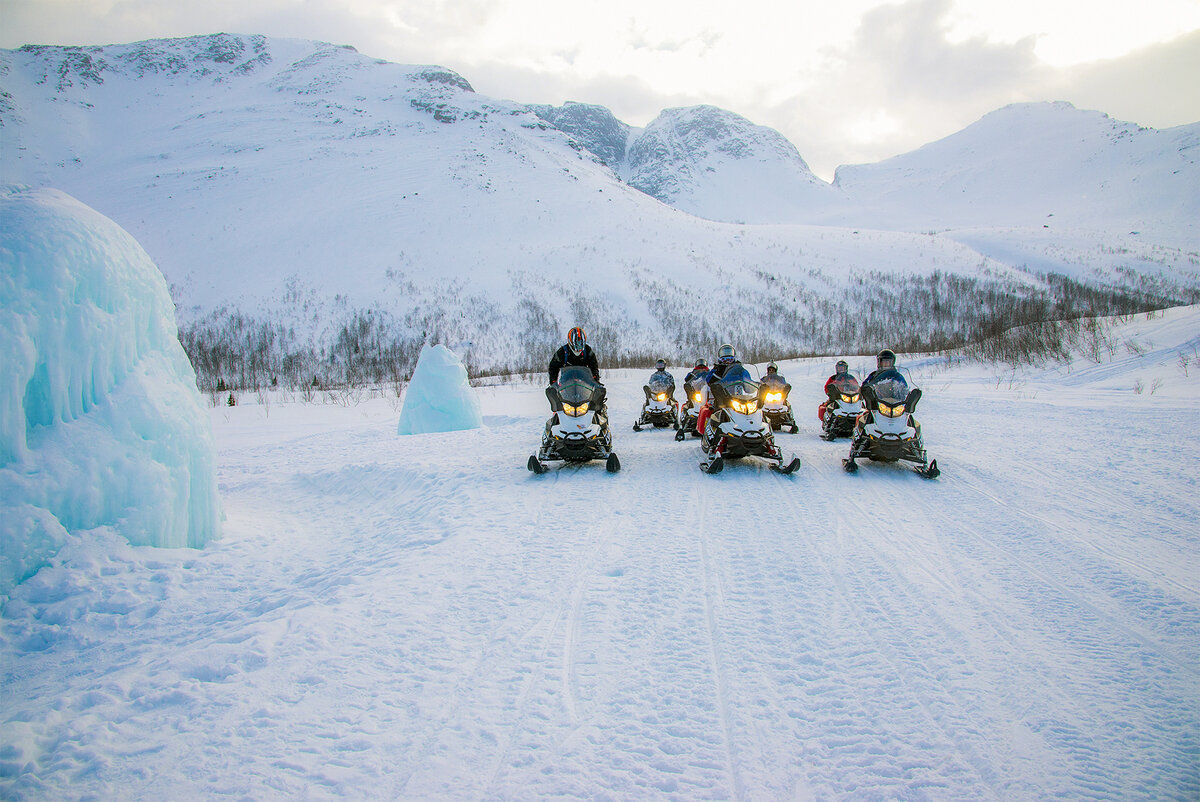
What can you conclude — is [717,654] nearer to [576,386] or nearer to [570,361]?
[576,386]

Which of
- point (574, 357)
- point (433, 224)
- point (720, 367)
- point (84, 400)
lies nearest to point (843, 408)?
point (720, 367)

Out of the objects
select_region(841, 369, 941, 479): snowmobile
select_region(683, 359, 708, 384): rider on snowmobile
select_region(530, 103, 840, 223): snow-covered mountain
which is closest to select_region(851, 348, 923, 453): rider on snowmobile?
select_region(841, 369, 941, 479): snowmobile

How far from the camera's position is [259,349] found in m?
34.4

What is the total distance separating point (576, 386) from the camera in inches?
307

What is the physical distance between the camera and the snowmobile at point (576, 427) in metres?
7.73

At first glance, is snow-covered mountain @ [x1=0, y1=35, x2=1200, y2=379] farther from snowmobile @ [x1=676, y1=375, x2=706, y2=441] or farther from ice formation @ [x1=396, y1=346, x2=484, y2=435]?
snowmobile @ [x1=676, y1=375, x2=706, y2=441]

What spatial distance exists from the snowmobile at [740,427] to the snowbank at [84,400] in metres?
6.00

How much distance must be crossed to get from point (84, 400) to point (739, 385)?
7034 millimetres

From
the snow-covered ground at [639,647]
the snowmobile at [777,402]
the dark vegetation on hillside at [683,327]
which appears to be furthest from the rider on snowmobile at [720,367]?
the dark vegetation on hillside at [683,327]

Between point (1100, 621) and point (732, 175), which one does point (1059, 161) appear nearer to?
point (732, 175)

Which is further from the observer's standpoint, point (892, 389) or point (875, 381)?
point (875, 381)

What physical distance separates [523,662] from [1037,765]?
251 centimetres

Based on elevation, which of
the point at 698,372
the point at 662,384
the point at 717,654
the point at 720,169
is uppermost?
the point at 720,169

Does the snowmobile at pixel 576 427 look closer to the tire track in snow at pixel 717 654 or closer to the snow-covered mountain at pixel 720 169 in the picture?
the tire track in snow at pixel 717 654
